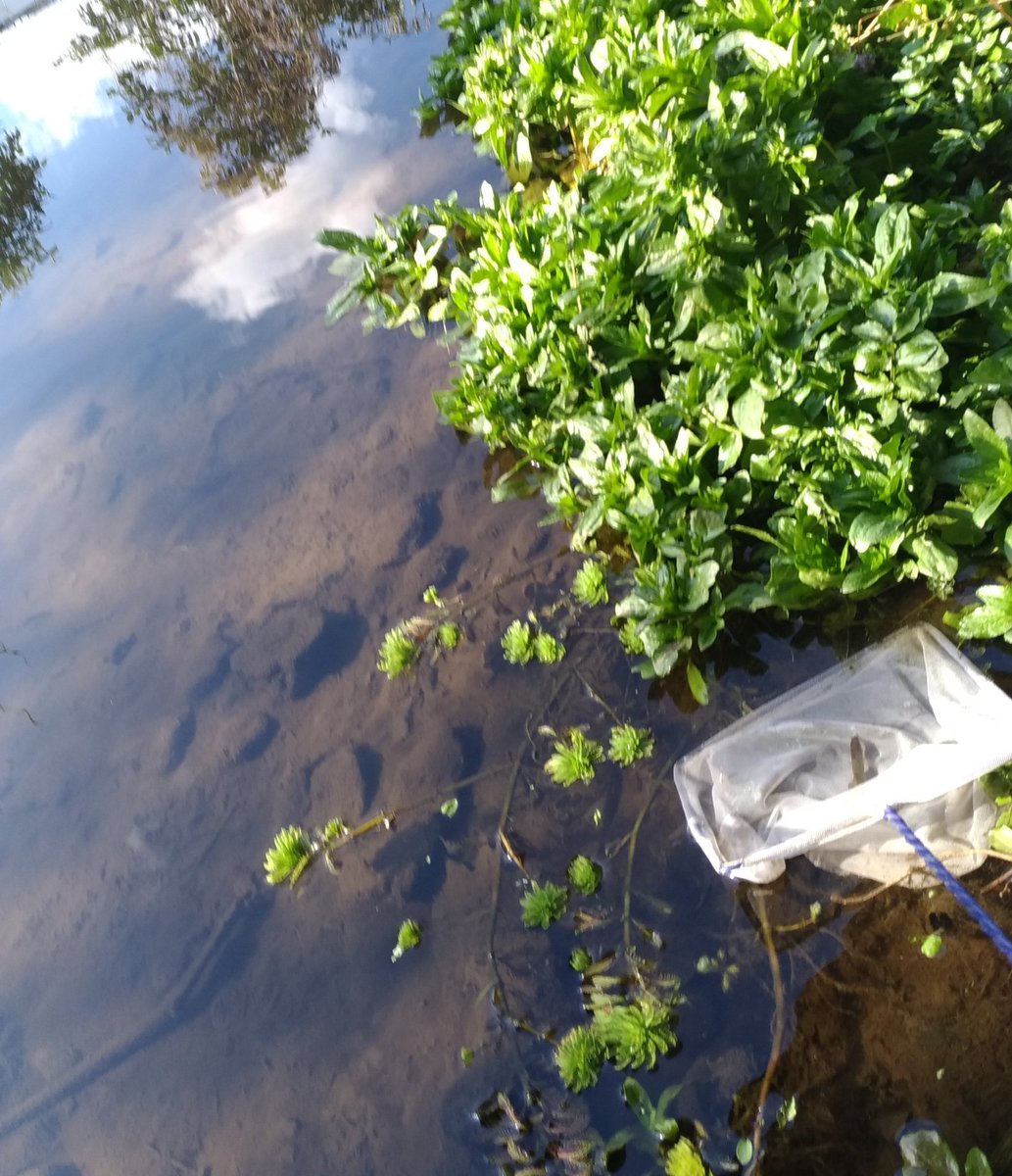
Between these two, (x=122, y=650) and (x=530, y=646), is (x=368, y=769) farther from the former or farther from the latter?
(x=122, y=650)

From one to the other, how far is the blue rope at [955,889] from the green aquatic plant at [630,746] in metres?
0.78

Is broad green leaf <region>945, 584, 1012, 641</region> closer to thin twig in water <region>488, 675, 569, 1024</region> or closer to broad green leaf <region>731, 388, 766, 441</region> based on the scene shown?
broad green leaf <region>731, 388, 766, 441</region>

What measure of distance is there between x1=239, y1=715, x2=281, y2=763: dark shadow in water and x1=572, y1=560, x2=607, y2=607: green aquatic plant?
131cm

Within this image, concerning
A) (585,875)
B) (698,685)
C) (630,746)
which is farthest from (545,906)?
(698,685)

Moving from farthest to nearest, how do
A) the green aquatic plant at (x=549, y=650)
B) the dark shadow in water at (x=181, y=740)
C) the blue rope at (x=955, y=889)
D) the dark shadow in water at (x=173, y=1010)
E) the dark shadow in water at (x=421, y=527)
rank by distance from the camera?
the dark shadow in water at (x=421, y=527) → the dark shadow in water at (x=181, y=740) → the green aquatic plant at (x=549, y=650) → the dark shadow in water at (x=173, y=1010) → the blue rope at (x=955, y=889)

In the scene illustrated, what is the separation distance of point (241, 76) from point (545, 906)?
25.8ft

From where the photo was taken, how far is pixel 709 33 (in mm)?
3498

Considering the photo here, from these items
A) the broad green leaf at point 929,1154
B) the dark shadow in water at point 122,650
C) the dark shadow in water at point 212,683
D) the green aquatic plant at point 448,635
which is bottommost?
the broad green leaf at point 929,1154

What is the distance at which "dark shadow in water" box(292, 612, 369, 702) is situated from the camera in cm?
355

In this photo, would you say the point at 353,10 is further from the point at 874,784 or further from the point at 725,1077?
the point at 725,1077

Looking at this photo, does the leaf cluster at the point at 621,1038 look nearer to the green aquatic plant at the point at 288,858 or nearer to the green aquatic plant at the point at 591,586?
the green aquatic plant at the point at 288,858

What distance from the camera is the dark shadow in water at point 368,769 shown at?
312cm

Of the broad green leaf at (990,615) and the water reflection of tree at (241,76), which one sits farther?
the water reflection of tree at (241,76)

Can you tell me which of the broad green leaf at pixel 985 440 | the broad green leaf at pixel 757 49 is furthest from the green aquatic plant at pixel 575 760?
the broad green leaf at pixel 757 49
